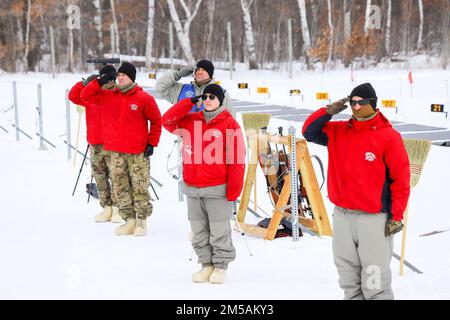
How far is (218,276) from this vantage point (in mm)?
5938

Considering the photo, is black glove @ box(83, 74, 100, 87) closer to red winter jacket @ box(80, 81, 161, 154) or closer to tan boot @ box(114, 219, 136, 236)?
red winter jacket @ box(80, 81, 161, 154)

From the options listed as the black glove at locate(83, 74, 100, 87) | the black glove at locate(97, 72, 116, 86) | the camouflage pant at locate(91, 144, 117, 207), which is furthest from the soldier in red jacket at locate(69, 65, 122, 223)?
the black glove at locate(97, 72, 116, 86)

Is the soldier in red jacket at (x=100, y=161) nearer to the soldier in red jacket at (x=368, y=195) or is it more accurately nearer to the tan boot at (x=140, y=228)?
the tan boot at (x=140, y=228)

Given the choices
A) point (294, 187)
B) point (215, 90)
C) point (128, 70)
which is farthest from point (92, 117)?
point (215, 90)

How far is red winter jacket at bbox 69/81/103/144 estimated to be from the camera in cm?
816

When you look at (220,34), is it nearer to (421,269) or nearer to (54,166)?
(54,166)

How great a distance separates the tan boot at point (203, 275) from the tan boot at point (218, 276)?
57mm

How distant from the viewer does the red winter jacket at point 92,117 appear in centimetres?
816

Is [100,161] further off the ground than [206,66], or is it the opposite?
[206,66]

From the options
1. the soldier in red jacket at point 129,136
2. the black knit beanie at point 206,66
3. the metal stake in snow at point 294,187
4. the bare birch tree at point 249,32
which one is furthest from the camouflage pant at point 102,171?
the bare birch tree at point 249,32

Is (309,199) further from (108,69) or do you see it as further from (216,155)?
(108,69)

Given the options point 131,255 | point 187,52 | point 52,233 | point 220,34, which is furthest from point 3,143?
point 220,34

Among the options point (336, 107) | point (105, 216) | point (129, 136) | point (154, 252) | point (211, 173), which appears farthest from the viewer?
point (105, 216)

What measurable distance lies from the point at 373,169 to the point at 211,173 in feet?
4.89
